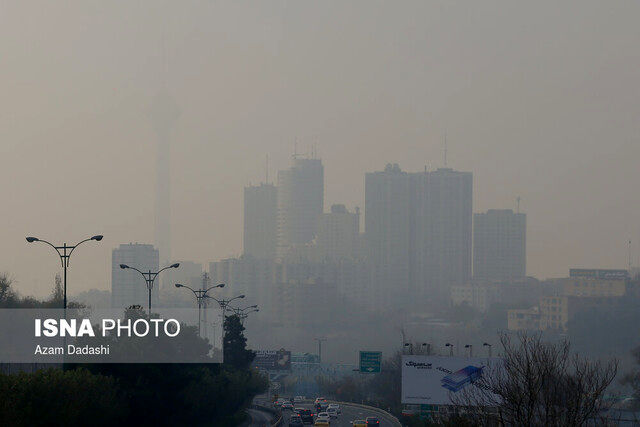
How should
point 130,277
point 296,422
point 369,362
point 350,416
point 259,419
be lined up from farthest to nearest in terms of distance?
point 130,277 < point 350,416 < point 369,362 < point 259,419 < point 296,422

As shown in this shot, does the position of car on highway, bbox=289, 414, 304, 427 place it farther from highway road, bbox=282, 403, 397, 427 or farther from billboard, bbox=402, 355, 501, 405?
billboard, bbox=402, 355, 501, 405

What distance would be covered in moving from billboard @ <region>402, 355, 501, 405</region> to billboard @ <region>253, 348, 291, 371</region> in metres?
41.6

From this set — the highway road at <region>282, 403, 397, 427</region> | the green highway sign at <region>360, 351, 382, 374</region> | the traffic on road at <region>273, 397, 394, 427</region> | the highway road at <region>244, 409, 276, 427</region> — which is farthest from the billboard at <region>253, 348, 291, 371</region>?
the green highway sign at <region>360, 351, 382, 374</region>

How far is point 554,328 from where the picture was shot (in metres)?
150

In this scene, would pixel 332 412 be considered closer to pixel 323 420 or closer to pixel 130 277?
pixel 323 420

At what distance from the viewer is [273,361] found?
9144 centimetres

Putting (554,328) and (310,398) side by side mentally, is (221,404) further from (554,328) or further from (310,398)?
(554,328)

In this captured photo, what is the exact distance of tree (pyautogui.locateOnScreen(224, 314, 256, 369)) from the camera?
66.6 m

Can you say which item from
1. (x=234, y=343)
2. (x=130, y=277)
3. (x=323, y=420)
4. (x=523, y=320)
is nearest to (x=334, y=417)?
(x=323, y=420)

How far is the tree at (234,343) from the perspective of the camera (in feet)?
219

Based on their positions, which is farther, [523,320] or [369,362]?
[523,320]

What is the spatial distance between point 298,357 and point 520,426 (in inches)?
3369

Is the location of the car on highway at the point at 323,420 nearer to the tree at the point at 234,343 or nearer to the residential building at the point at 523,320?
the tree at the point at 234,343

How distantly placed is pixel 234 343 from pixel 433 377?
2020 centimetres
